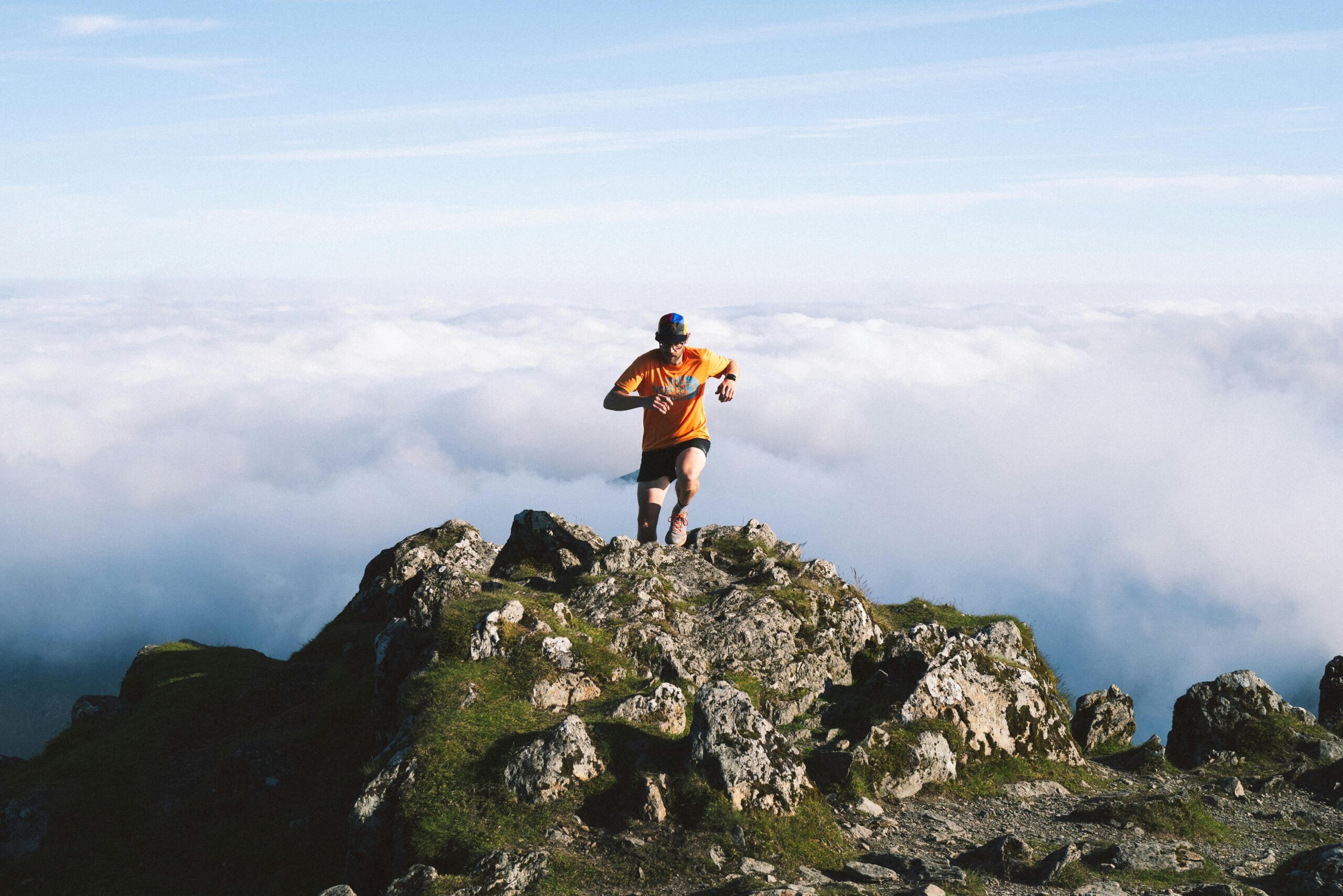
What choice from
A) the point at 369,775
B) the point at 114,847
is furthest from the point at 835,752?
the point at 114,847

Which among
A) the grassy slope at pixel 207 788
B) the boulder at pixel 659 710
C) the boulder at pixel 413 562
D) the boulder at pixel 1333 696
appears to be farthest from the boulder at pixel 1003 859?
the boulder at pixel 413 562

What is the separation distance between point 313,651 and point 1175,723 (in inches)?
934

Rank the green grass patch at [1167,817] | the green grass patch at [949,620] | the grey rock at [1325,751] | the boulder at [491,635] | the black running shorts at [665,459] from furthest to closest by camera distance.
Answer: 1. the black running shorts at [665,459]
2. the green grass patch at [949,620]
3. the grey rock at [1325,751]
4. the boulder at [491,635]
5. the green grass patch at [1167,817]

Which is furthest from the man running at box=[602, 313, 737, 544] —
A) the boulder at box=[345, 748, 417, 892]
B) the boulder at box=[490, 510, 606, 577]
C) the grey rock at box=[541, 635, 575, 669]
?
the boulder at box=[345, 748, 417, 892]

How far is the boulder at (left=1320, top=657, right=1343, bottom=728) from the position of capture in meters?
21.0

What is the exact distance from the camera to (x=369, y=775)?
574 inches

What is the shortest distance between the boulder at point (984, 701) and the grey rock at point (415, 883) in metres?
9.06

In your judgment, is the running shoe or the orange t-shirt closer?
the orange t-shirt

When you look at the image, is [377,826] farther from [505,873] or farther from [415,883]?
[505,873]

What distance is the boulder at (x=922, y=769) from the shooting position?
1539 centimetres

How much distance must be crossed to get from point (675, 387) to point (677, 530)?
430cm

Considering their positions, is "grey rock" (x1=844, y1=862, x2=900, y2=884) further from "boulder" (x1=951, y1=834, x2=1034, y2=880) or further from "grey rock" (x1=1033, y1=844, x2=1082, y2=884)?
"grey rock" (x1=1033, y1=844, x2=1082, y2=884)

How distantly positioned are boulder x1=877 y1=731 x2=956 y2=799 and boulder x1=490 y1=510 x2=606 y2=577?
10218 mm

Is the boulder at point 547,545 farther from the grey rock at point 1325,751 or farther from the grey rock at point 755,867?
the grey rock at point 1325,751
